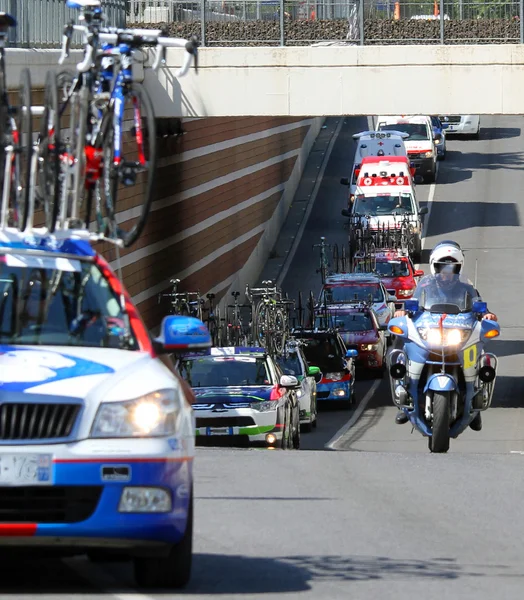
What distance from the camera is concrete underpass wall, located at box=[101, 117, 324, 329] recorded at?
35.0 metres

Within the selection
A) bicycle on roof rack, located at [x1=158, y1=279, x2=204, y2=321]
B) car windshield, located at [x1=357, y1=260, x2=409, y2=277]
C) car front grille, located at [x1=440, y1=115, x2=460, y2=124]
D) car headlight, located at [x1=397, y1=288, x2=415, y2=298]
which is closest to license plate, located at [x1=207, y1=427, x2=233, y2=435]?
bicycle on roof rack, located at [x1=158, y1=279, x2=204, y2=321]

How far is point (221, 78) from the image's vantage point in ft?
109

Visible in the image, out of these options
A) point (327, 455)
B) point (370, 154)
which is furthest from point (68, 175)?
point (370, 154)

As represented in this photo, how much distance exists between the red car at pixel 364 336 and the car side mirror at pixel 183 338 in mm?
27542

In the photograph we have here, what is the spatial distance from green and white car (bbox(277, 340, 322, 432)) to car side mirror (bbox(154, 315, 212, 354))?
58.0 feet

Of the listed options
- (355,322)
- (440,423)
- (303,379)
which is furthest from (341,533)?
(355,322)

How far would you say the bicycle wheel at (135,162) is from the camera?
907 centimetres

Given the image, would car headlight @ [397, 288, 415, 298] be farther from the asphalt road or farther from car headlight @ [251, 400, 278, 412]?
the asphalt road

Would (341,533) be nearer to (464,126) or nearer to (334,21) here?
(334,21)

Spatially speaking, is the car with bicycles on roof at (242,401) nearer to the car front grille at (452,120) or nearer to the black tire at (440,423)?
the black tire at (440,423)

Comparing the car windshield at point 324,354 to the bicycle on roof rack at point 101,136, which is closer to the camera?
the bicycle on roof rack at point 101,136

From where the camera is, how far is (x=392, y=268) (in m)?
45.3

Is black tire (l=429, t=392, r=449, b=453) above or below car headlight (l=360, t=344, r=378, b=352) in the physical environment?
above

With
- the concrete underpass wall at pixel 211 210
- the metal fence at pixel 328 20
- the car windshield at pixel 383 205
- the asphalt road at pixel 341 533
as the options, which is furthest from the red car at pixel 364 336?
the asphalt road at pixel 341 533
